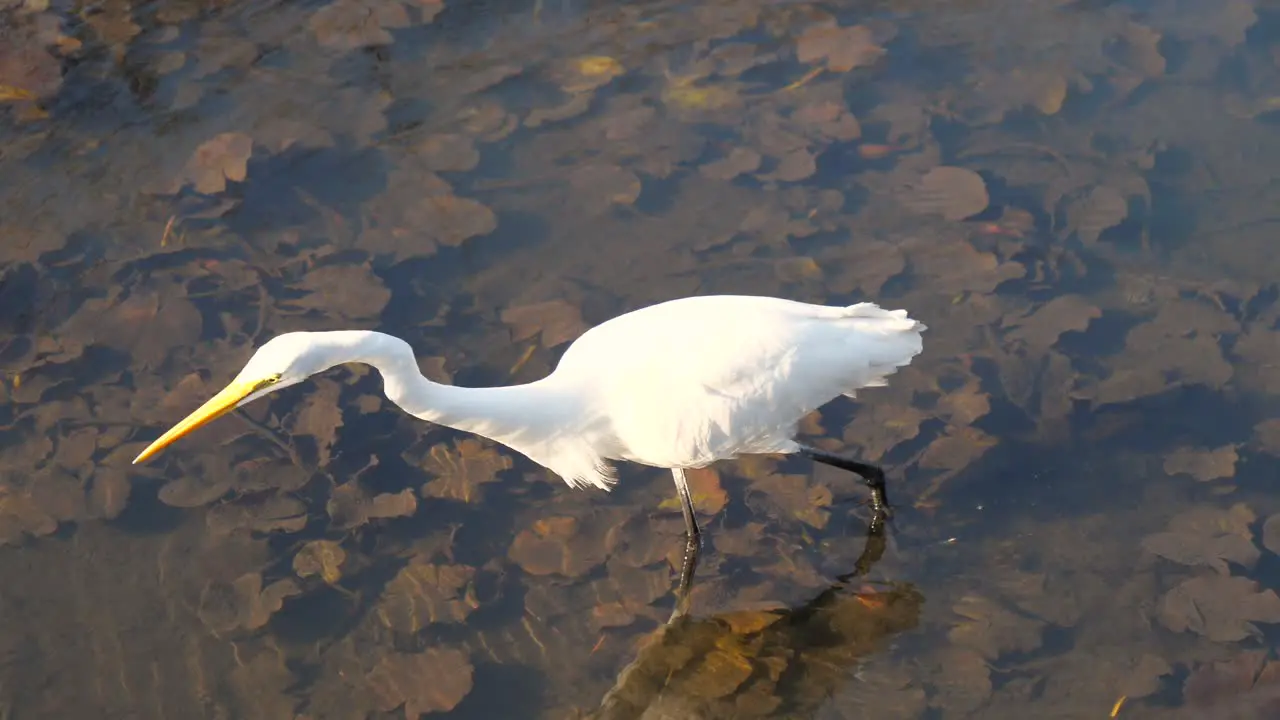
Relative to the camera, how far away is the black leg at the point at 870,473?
4711 millimetres

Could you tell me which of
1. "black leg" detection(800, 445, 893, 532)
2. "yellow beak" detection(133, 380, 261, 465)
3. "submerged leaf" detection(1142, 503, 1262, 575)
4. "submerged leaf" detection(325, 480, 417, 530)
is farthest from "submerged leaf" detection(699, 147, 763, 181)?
"yellow beak" detection(133, 380, 261, 465)

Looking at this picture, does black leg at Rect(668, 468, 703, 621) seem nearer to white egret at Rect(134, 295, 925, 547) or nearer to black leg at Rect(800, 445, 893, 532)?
white egret at Rect(134, 295, 925, 547)

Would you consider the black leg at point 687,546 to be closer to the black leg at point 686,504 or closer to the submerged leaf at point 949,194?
the black leg at point 686,504

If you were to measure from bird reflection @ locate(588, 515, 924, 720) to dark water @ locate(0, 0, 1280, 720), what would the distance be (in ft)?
0.05

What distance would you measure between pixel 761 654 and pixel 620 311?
1773mm

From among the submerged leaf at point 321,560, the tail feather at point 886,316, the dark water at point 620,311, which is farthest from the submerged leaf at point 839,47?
the submerged leaf at point 321,560

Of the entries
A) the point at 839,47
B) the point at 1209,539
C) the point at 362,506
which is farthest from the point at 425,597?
the point at 839,47

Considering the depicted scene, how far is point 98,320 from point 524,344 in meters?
1.81

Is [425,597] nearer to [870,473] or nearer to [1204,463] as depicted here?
[870,473]

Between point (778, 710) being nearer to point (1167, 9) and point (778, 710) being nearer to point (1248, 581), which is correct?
point (1248, 581)

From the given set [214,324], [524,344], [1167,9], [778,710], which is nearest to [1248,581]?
[778,710]

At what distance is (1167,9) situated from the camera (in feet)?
22.6

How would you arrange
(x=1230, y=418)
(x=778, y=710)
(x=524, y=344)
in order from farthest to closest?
(x=524, y=344) < (x=1230, y=418) < (x=778, y=710)

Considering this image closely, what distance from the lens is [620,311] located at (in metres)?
5.72
